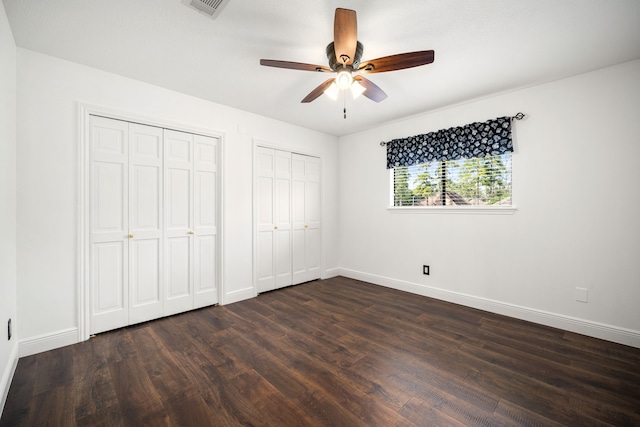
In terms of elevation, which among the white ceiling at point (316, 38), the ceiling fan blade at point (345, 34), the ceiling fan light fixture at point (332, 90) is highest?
the white ceiling at point (316, 38)

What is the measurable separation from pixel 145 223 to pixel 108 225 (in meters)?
0.32

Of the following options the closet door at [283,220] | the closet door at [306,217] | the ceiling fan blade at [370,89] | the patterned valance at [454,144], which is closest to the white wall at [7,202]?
the ceiling fan blade at [370,89]

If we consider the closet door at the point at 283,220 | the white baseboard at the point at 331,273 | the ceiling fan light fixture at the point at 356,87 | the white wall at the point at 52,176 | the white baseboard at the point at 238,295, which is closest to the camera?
the ceiling fan light fixture at the point at 356,87

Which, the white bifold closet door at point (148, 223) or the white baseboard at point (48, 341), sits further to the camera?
the white bifold closet door at point (148, 223)

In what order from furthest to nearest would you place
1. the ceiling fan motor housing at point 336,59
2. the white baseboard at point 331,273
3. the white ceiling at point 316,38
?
the white baseboard at point 331,273 < the ceiling fan motor housing at point 336,59 < the white ceiling at point 316,38

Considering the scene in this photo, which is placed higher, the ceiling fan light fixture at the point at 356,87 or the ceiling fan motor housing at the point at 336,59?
the ceiling fan motor housing at the point at 336,59

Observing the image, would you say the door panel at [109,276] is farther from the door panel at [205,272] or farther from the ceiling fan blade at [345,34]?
the ceiling fan blade at [345,34]

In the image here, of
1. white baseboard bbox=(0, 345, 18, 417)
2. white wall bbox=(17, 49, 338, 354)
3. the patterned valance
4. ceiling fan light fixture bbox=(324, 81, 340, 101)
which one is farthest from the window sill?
white baseboard bbox=(0, 345, 18, 417)

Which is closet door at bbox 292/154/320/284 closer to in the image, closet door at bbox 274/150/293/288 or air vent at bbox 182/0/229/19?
closet door at bbox 274/150/293/288

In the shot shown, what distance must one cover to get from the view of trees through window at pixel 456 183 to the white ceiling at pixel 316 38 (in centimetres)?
90

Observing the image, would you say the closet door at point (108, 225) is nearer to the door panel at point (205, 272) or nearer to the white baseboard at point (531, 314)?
the door panel at point (205, 272)

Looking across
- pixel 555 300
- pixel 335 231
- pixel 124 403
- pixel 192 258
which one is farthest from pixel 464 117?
pixel 124 403

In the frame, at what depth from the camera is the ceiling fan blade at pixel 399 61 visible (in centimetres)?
183

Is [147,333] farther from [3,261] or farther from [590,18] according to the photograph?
[590,18]
